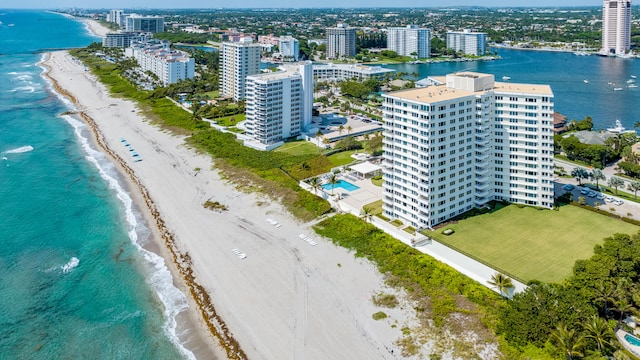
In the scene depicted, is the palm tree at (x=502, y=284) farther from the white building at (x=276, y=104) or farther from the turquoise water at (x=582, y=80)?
the turquoise water at (x=582, y=80)

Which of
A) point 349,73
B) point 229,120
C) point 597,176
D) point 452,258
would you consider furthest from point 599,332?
point 349,73

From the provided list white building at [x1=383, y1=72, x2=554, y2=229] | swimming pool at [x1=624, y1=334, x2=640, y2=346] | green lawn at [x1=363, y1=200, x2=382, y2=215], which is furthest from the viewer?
green lawn at [x1=363, y1=200, x2=382, y2=215]

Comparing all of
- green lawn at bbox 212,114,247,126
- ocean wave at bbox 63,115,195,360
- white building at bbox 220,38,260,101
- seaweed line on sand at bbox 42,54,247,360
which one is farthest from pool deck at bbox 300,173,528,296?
white building at bbox 220,38,260,101

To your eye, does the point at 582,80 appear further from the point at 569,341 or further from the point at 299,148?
the point at 569,341

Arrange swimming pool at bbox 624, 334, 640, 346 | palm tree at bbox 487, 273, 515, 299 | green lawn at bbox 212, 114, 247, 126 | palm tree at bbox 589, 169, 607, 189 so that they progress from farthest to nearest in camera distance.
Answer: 1. green lawn at bbox 212, 114, 247, 126
2. palm tree at bbox 589, 169, 607, 189
3. palm tree at bbox 487, 273, 515, 299
4. swimming pool at bbox 624, 334, 640, 346

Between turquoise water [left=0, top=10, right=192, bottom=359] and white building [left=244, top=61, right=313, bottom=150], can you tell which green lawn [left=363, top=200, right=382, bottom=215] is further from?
white building [left=244, top=61, right=313, bottom=150]

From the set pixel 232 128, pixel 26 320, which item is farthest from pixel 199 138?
pixel 26 320

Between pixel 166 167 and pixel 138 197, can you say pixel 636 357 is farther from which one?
pixel 166 167

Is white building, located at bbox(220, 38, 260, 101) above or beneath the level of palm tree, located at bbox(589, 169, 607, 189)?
above
